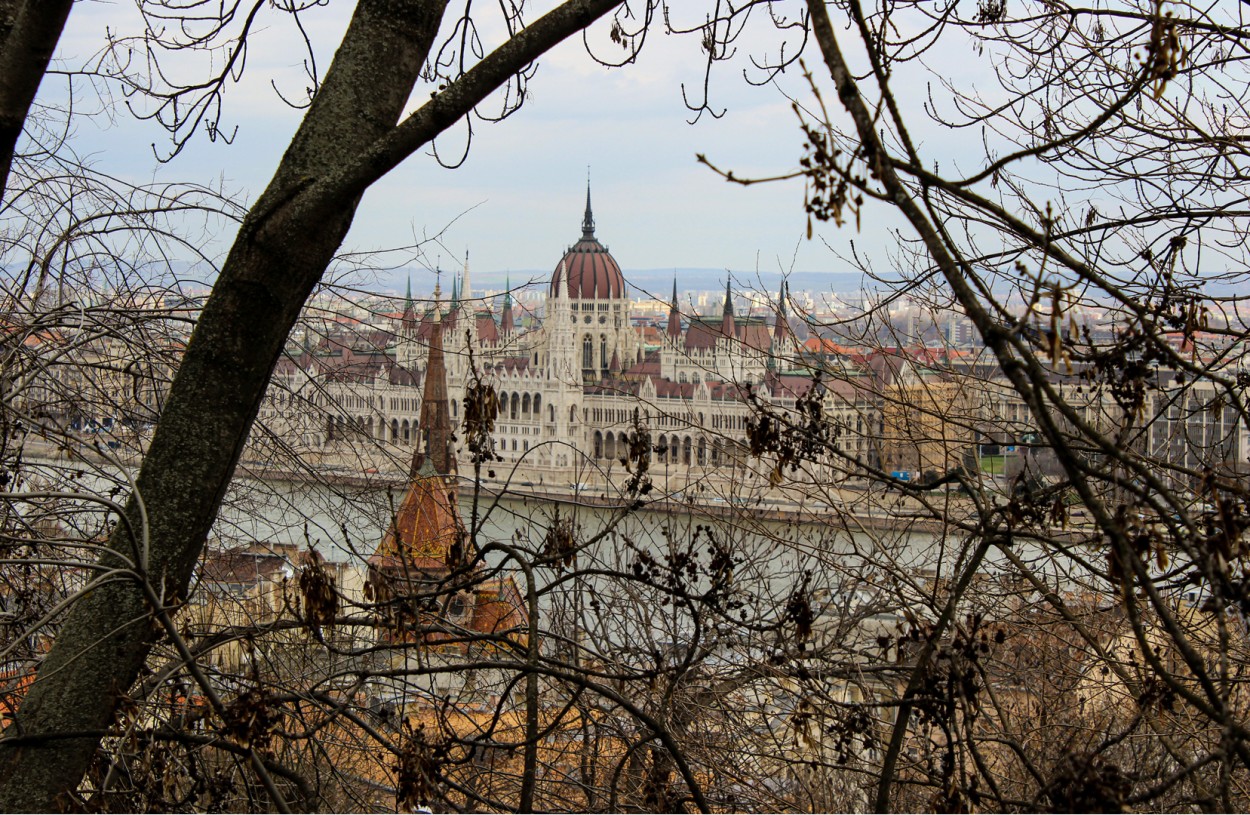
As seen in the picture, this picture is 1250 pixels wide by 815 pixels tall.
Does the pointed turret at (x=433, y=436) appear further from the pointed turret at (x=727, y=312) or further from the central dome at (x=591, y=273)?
the central dome at (x=591, y=273)

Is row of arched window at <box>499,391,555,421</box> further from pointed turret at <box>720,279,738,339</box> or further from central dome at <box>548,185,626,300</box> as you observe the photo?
pointed turret at <box>720,279,738,339</box>

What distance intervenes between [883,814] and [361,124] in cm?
117

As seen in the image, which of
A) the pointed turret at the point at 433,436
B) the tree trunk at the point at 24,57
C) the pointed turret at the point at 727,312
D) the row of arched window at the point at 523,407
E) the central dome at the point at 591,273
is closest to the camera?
the tree trunk at the point at 24,57

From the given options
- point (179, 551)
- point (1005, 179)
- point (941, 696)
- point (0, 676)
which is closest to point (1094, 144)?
point (1005, 179)

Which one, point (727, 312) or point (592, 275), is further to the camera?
point (592, 275)

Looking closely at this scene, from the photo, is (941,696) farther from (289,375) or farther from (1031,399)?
(289,375)

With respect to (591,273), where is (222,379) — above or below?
below

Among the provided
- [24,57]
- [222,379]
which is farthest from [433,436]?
[222,379]

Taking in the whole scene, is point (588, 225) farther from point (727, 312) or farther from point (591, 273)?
point (727, 312)

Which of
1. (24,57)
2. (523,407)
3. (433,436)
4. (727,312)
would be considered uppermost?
(727,312)

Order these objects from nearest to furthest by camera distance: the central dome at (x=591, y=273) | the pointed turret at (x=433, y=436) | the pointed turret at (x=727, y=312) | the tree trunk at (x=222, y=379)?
1. the tree trunk at (x=222, y=379)
2. the pointed turret at (x=433, y=436)
3. the pointed turret at (x=727, y=312)
4. the central dome at (x=591, y=273)

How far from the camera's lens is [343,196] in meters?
1.55

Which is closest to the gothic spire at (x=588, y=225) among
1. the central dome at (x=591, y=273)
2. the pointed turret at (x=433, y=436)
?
the central dome at (x=591, y=273)

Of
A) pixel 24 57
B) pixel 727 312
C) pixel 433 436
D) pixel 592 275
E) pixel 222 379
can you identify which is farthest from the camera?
pixel 592 275
